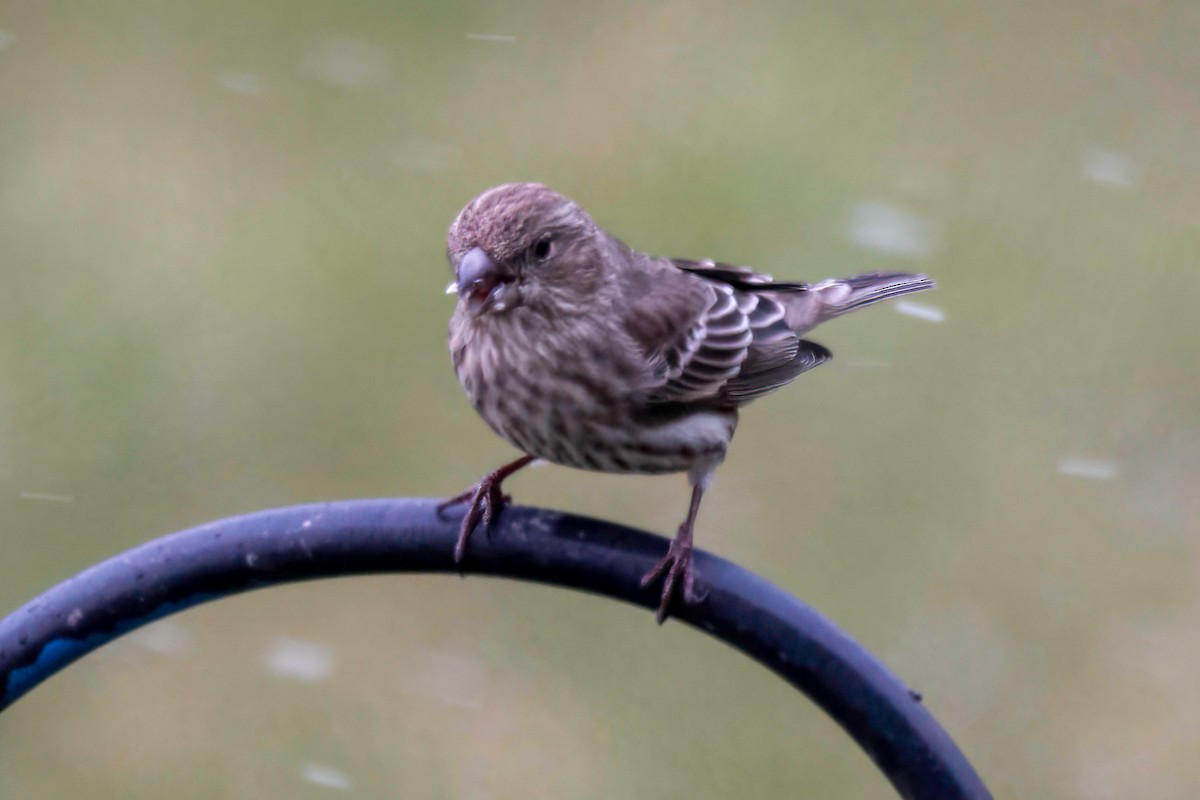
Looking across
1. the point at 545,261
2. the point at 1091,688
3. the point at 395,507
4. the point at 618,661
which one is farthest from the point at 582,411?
the point at 1091,688

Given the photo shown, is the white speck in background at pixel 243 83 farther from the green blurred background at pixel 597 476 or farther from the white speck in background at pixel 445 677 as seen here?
the white speck in background at pixel 445 677

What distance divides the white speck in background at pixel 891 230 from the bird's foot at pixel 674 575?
3759mm

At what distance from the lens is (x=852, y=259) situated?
6668 mm

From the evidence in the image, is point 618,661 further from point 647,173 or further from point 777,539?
point 647,173

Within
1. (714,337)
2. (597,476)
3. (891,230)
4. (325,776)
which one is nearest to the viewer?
(714,337)

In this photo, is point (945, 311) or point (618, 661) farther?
point (945, 311)

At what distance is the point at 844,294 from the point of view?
4.57 metres

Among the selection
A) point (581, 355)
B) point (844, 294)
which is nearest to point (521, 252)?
point (581, 355)

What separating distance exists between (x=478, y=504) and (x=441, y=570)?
19 cm

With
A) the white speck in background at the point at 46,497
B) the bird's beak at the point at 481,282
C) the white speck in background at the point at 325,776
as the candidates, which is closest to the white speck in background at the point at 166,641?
the white speck in background at the point at 46,497

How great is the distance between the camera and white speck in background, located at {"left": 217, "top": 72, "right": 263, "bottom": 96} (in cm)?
720

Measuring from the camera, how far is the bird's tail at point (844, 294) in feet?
14.9

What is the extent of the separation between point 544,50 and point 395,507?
4.87 m

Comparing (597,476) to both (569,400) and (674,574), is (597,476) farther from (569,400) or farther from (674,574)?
(674,574)
